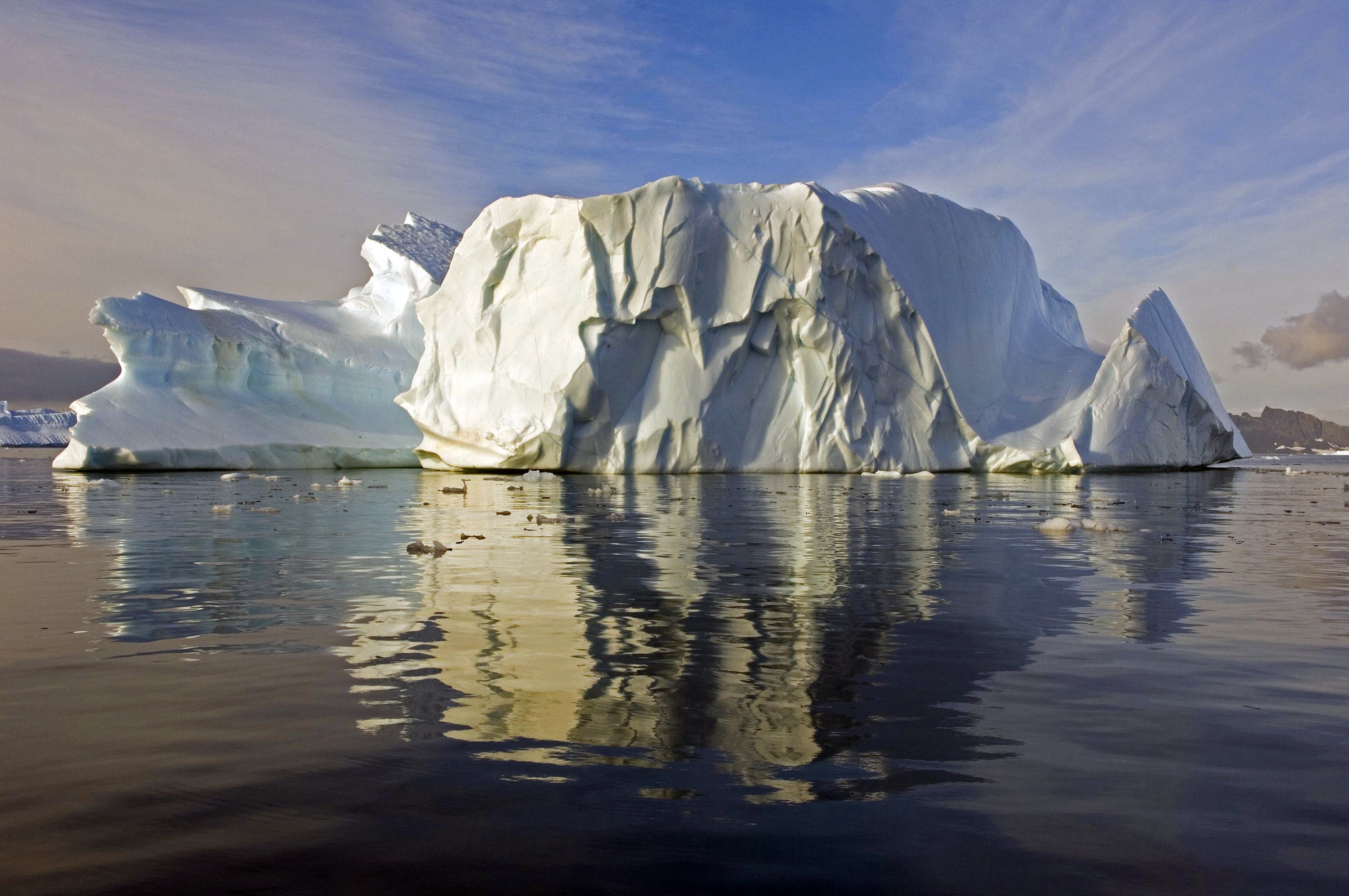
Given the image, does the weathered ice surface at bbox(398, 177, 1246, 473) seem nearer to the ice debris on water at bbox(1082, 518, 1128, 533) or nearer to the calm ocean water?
the ice debris on water at bbox(1082, 518, 1128, 533)

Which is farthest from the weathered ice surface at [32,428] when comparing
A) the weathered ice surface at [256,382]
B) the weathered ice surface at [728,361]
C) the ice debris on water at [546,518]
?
the ice debris on water at [546,518]

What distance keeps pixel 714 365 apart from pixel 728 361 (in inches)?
14.5

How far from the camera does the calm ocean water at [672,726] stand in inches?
79.4

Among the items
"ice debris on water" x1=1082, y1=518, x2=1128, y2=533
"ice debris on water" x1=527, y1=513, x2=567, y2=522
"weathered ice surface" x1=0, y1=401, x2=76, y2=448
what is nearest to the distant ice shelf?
"ice debris on water" x1=527, y1=513, x2=567, y2=522

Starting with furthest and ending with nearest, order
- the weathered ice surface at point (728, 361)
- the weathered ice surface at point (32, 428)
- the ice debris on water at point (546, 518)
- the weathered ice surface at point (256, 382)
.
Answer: the weathered ice surface at point (32, 428), the weathered ice surface at point (256, 382), the weathered ice surface at point (728, 361), the ice debris on water at point (546, 518)

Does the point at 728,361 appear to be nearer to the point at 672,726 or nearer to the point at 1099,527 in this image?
the point at 1099,527

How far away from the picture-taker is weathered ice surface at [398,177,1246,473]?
77.5 feet

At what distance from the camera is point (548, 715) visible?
3.06 metres

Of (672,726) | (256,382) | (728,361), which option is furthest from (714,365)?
(672,726)

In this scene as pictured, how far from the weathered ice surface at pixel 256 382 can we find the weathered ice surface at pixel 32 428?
56155 millimetres

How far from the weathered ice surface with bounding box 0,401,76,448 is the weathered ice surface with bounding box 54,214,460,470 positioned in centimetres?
5616

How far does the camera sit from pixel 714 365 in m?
23.9

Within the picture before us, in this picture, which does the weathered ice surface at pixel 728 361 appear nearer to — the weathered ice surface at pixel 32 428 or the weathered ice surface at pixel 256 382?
the weathered ice surface at pixel 256 382

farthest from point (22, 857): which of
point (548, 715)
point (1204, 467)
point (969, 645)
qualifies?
point (1204, 467)
